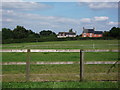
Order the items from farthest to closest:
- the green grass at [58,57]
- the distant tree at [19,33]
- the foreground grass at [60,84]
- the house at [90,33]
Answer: the house at [90,33] → the distant tree at [19,33] → the green grass at [58,57] → the foreground grass at [60,84]

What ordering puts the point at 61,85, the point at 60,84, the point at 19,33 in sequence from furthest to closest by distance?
the point at 19,33 < the point at 60,84 < the point at 61,85

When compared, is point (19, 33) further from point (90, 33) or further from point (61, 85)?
point (61, 85)

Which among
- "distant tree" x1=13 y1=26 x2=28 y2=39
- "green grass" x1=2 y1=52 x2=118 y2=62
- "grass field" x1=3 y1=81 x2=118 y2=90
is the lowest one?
"green grass" x1=2 y1=52 x2=118 y2=62

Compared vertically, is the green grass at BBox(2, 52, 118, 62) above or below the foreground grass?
below

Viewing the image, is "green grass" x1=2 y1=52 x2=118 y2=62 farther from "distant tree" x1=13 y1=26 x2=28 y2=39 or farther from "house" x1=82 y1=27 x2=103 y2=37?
"house" x1=82 y1=27 x2=103 y2=37

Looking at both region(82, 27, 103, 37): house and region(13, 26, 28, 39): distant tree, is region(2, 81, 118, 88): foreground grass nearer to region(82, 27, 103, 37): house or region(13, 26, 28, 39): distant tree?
region(13, 26, 28, 39): distant tree

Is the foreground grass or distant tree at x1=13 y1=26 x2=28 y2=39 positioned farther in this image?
distant tree at x1=13 y1=26 x2=28 y2=39

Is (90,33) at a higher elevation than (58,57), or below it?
higher

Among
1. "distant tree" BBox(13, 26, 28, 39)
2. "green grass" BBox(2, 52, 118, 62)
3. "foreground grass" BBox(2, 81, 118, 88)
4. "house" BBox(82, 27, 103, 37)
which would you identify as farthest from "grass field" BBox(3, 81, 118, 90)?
"house" BBox(82, 27, 103, 37)

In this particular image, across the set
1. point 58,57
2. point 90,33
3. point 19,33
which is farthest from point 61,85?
point 90,33

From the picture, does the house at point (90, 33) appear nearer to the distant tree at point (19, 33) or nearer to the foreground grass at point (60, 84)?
the distant tree at point (19, 33)

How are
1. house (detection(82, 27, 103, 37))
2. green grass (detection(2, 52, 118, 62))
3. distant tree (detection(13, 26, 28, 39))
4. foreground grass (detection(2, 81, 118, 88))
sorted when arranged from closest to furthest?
foreground grass (detection(2, 81, 118, 88))
green grass (detection(2, 52, 118, 62))
distant tree (detection(13, 26, 28, 39))
house (detection(82, 27, 103, 37))

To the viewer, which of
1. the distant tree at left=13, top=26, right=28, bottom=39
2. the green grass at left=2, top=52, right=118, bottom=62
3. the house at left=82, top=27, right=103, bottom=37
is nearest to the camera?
the green grass at left=2, top=52, right=118, bottom=62

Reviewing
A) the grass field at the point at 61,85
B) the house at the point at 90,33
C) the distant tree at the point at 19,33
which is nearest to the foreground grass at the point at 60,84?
the grass field at the point at 61,85
